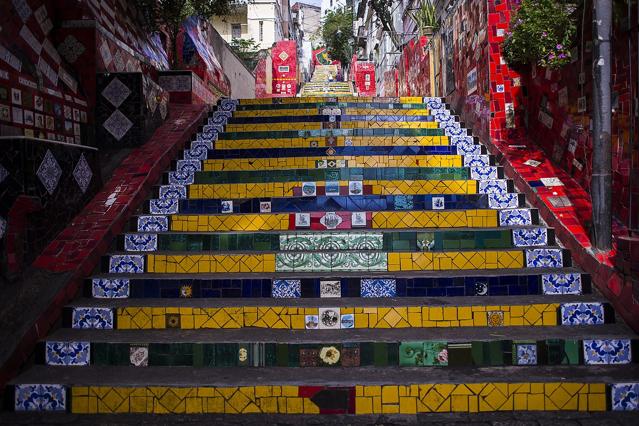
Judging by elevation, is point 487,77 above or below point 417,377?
above

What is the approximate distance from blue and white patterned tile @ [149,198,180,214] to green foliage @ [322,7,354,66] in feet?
105

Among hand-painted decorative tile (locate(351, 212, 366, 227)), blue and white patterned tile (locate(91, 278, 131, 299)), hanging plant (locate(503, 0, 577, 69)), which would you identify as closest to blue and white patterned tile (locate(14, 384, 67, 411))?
blue and white patterned tile (locate(91, 278, 131, 299))

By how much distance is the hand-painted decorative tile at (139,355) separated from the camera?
9.84 feet

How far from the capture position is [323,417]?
2.64 m

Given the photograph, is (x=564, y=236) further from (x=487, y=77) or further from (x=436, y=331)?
(x=487, y=77)

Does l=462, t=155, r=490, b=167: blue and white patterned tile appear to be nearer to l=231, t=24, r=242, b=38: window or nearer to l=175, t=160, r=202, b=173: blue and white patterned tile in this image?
l=175, t=160, r=202, b=173: blue and white patterned tile

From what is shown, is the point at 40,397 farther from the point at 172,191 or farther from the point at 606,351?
the point at 606,351

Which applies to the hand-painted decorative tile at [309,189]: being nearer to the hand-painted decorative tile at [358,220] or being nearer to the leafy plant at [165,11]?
the hand-painted decorative tile at [358,220]

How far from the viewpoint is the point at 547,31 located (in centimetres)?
421

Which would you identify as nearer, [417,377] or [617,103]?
[417,377]

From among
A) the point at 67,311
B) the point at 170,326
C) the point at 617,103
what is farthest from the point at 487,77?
the point at 67,311

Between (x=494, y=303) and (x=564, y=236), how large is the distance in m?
0.98

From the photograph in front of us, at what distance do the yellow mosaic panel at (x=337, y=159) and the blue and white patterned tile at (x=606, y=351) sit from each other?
99.5 inches

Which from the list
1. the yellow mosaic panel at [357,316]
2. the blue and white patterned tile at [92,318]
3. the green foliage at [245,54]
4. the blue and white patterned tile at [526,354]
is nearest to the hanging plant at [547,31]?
the yellow mosaic panel at [357,316]
